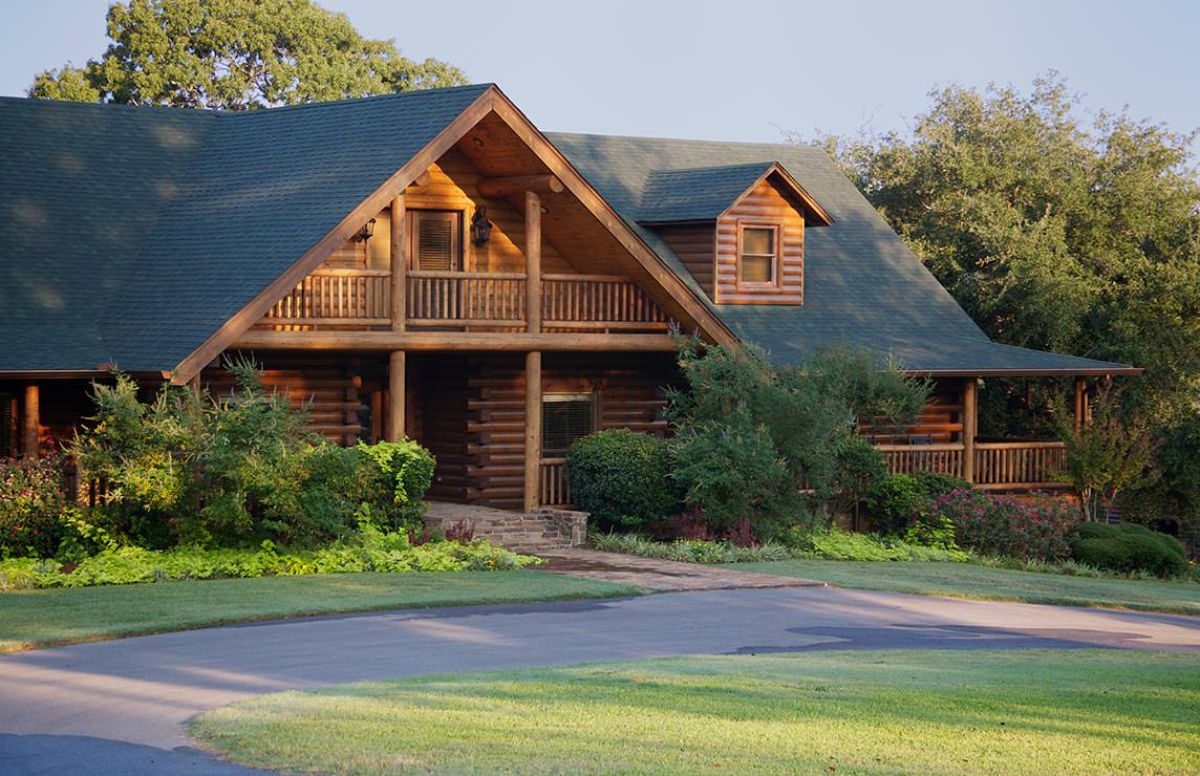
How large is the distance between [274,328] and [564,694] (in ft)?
43.7

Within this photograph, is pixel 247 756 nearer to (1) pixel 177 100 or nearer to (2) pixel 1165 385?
(2) pixel 1165 385

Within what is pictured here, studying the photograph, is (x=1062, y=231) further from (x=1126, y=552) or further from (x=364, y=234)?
(x=364, y=234)

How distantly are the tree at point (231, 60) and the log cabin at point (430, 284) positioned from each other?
22656 millimetres

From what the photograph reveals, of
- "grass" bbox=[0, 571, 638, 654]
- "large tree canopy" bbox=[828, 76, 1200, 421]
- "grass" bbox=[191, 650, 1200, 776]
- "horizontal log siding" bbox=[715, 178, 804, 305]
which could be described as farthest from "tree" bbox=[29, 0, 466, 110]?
"grass" bbox=[191, 650, 1200, 776]

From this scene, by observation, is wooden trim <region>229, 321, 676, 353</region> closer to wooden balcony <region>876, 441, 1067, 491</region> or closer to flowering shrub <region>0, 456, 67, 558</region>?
flowering shrub <region>0, 456, 67, 558</region>

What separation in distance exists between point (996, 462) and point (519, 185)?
12810mm

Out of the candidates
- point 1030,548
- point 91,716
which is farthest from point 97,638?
point 1030,548

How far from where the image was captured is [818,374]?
26906mm

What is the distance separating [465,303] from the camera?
26859 millimetres

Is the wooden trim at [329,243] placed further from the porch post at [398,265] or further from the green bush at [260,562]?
the green bush at [260,562]

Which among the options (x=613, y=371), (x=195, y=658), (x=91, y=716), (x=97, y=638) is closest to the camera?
(x=91, y=716)

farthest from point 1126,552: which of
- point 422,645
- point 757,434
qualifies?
point 422,645

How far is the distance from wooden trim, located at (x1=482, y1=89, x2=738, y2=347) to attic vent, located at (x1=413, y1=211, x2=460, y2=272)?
124 inches

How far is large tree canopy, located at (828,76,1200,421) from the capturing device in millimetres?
39438
